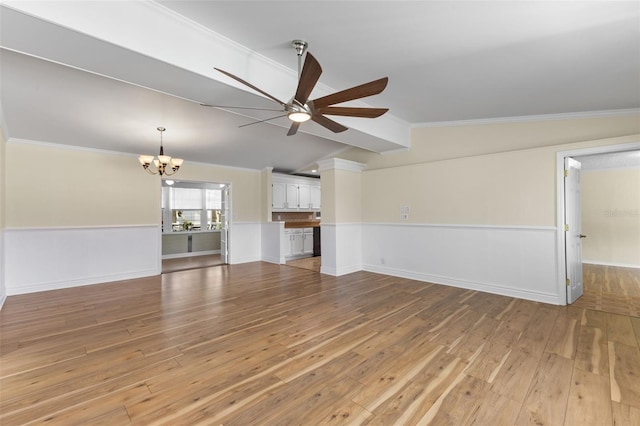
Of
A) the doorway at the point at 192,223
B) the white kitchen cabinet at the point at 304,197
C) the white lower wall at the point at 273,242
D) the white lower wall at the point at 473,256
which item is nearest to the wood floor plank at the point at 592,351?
the white lower wall at the point at 473,256

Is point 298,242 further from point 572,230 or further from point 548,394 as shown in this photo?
point 548,394

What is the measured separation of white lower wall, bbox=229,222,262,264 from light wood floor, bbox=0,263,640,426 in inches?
115

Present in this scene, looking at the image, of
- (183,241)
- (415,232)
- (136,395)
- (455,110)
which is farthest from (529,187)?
(183,241)

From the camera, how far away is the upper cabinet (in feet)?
25.1

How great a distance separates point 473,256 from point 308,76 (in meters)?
3.98

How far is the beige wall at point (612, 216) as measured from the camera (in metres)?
6.04

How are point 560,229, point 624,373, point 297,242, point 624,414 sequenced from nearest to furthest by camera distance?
point 624,414
point 624,373
point 560,229
point 297,242

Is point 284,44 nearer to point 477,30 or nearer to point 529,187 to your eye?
point 477,30

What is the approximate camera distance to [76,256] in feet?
16.1

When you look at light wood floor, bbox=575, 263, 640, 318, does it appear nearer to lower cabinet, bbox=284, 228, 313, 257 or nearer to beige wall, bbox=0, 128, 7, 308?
lower cabinet, bbox=284, 228, 313, 257

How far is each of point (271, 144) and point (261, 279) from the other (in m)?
2.78

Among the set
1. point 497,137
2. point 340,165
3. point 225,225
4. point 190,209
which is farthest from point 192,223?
point 497,137

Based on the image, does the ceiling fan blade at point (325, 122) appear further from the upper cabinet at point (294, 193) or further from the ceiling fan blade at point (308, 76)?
the upper cabinet at point (294, 193)

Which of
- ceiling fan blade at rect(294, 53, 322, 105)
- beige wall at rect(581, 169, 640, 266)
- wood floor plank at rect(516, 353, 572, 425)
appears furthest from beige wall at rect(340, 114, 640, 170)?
beige wall at rect(581, 169, 640, 266)
